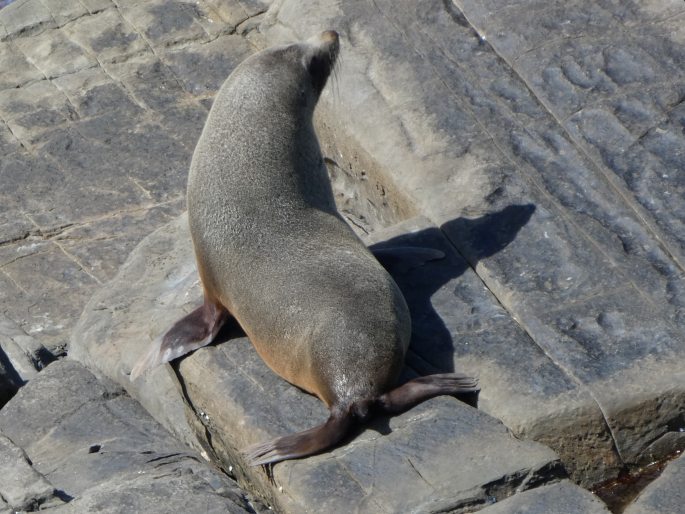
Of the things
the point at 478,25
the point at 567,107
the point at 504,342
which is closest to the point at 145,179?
the point at 478,25

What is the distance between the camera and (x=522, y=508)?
3.62 m

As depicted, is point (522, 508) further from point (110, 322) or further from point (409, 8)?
point (409, 8)

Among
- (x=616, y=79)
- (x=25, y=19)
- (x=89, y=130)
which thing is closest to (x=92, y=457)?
(x=616, y=79)

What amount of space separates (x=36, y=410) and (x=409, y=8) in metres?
3.12

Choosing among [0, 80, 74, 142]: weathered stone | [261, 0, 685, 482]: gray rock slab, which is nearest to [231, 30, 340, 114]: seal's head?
[261, 0, 685, 482]: gray rock slab

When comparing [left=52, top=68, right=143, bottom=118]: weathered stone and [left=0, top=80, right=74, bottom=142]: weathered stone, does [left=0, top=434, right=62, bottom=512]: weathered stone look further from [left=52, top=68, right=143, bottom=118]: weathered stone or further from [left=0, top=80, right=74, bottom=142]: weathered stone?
[left=52, top=68, right=143, bottom=118]: weathered stone

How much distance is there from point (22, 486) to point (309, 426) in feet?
3.34

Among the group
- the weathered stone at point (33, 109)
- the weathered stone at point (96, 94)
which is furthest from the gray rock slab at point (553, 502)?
the weathered stone at point (33, 109)

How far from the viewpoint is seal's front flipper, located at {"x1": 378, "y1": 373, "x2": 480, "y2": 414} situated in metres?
4.14

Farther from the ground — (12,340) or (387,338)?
(387,338)

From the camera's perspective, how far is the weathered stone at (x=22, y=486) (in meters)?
3.92

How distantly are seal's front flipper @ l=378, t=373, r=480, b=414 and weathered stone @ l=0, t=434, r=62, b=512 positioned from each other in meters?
1.20

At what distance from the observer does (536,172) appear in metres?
5.51

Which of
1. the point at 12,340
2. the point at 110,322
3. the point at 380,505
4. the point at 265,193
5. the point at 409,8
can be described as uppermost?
the point at 409,8
